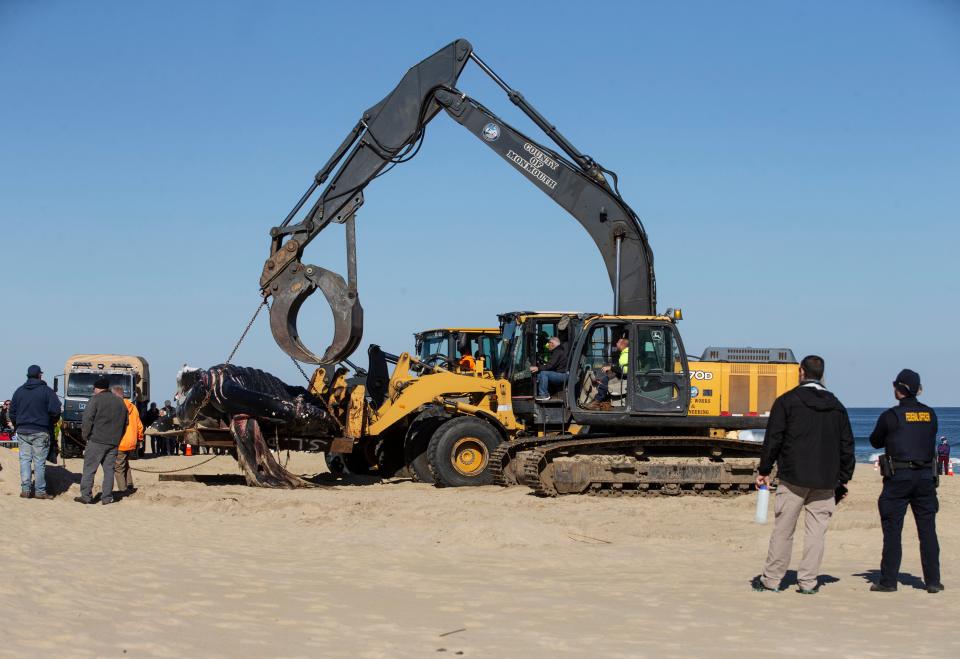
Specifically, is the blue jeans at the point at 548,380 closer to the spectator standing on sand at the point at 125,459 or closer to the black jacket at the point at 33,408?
the spectator standing on sand at the point at 125,459

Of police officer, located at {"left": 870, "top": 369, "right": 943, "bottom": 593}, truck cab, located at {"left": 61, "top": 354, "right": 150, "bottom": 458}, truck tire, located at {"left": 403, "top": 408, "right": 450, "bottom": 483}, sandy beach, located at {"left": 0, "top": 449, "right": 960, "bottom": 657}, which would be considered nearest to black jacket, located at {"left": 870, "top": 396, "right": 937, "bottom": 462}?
police officer, located at {"left": 870, "top": 369, "right": 943, "bottom": 593}

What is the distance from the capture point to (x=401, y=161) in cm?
1884

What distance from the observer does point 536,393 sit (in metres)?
18.0

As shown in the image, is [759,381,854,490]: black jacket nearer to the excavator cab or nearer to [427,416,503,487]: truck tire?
the excavator cab

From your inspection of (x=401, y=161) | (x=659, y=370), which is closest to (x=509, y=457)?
(x=659, y=370)

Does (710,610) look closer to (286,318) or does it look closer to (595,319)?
(595,319)

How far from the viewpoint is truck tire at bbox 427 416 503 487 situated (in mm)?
17844

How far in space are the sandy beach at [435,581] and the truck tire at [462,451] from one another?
1.76 m

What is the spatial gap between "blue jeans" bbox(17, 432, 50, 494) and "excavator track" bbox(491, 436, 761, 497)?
6298mm

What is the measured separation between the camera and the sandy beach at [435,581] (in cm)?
721

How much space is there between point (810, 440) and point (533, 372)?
9.42 meters

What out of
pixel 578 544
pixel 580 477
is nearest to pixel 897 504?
pixel 578 544

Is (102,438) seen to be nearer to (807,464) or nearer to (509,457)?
(509,457)

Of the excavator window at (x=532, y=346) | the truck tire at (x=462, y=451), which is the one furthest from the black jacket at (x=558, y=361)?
the truck tire at (x=462, y=451)
